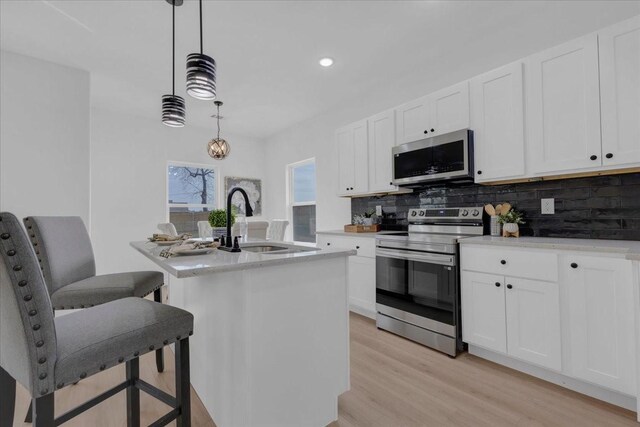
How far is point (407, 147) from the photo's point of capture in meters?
3.08

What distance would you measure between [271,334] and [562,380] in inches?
77.9

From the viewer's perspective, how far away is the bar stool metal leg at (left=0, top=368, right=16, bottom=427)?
131 cm

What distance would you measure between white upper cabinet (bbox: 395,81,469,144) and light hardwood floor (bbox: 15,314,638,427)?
2012 mm

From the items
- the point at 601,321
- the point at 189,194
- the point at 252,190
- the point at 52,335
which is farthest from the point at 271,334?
the point at 252,190

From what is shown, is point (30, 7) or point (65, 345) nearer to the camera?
point (65, 345)

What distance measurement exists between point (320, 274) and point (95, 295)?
136cm

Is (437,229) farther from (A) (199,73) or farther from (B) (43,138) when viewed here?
(B) (43,138)

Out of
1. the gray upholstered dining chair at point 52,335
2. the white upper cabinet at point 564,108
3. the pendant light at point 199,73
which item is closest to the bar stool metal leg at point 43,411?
the gray upholstered dining chair at point 52,335

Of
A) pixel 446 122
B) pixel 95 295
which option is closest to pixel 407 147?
pixel 446 122

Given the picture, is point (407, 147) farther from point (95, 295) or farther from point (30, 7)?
point (30, 7)

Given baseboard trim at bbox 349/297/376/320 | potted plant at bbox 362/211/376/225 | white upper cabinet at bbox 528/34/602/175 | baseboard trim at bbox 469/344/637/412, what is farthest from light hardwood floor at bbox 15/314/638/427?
potted plant at bbox 362/211/376/225

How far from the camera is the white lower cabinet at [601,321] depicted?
1638mm

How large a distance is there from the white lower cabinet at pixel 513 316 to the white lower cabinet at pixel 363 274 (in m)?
0.94

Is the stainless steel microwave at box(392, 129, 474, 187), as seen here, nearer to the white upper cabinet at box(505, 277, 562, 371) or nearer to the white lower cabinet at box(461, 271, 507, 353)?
the white lower cabinet at box(461, 271, 507, 353)
